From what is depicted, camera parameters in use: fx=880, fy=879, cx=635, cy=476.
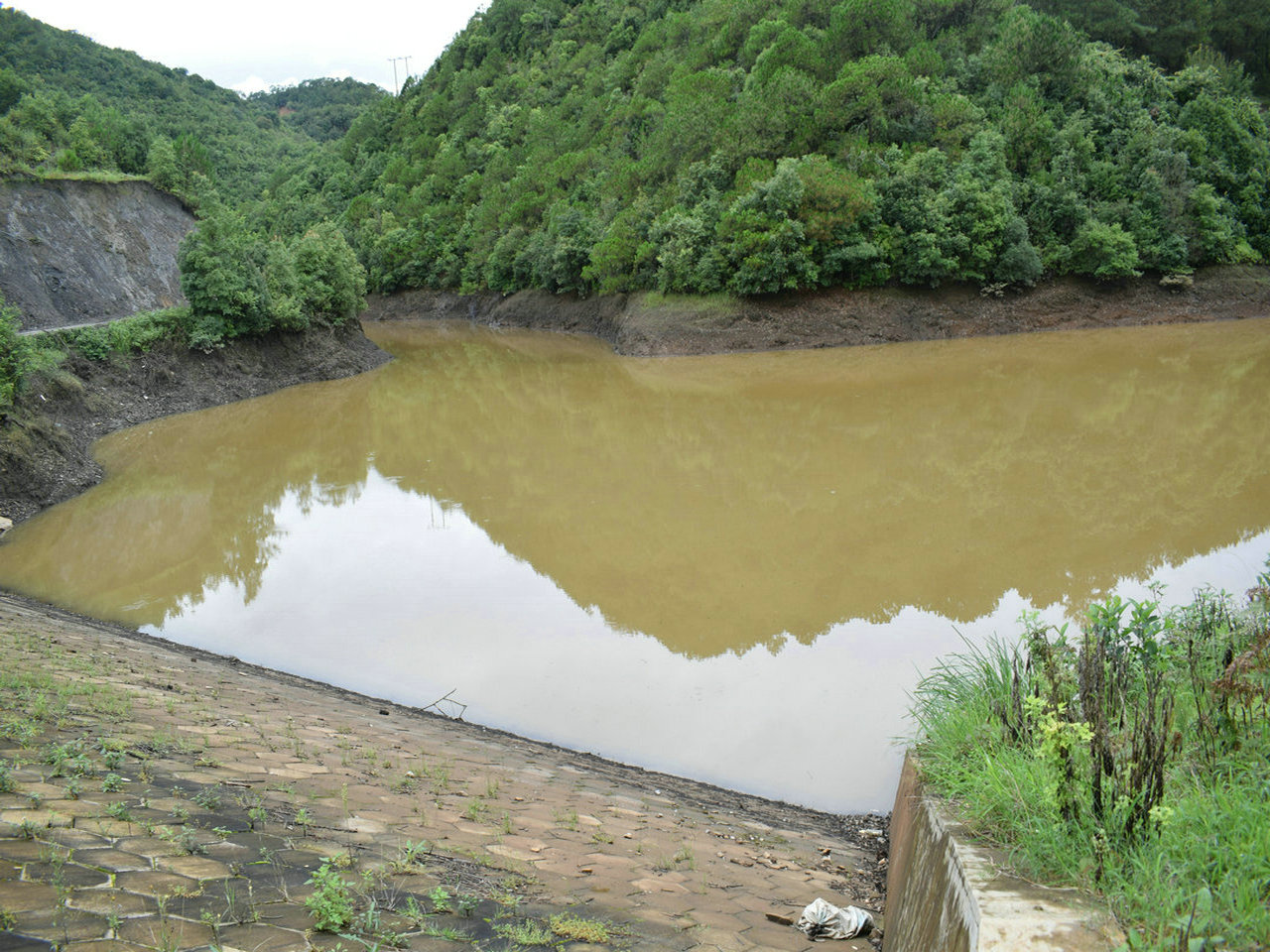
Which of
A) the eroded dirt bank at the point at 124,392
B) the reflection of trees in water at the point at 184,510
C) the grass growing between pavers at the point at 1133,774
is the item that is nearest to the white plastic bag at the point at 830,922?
the grass growing between pavers at the point at 1133,774

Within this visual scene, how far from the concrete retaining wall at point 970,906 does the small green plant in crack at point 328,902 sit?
2.07 m

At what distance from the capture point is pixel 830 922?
4.03m

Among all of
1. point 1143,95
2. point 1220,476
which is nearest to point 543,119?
point 1143,95

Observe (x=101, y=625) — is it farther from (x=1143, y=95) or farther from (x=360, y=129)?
(x=360, y=129)

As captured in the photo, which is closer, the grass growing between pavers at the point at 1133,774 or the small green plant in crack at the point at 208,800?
the grass growing between pavers at the point at 1133,774

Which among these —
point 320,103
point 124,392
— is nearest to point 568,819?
point 124,392

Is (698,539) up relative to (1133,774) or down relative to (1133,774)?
down

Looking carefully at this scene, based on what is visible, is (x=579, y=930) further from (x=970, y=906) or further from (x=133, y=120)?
(x=133, y=120)

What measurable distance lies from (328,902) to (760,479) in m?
12.2

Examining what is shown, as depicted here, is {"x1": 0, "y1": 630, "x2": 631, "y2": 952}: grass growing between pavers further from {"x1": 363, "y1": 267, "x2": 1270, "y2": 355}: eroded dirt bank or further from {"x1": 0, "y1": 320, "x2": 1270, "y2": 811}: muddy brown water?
{"x1": 363, "y1": 267, "x2": 1270, "y2": 355}: eroded dirt bank

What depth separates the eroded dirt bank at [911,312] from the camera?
3006 centimetres

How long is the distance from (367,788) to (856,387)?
1924 cm

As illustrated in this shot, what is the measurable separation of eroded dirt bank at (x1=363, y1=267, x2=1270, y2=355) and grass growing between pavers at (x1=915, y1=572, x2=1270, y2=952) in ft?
84.6

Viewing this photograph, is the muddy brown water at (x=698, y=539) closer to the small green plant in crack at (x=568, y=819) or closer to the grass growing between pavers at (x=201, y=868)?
the small green plant in crack at (x=568, y=819)
